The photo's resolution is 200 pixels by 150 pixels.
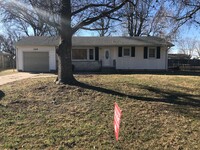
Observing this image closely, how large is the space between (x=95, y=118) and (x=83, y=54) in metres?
18.7

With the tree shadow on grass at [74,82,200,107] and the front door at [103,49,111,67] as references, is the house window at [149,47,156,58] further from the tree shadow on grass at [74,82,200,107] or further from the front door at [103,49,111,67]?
the tree shadow on grass at [74,82,200,107]

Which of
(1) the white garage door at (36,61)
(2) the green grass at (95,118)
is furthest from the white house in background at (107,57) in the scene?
(2) the green grass at (95,118)

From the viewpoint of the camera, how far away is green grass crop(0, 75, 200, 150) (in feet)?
18.0

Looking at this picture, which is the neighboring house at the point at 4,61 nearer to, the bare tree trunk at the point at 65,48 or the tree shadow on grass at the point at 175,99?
the bare tree trunk at the point at 65,48

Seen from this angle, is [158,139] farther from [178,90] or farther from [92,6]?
[92,6]

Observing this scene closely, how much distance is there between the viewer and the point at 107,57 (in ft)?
82.1

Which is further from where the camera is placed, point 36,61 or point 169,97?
point 36,61

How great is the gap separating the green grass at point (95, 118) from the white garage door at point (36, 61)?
1452cm

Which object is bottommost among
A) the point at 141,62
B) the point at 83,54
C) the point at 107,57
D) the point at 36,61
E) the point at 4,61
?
the point at 141,62

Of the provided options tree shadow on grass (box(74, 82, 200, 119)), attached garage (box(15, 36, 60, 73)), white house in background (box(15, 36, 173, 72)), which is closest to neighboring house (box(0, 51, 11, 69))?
white house in background (box(15, 36, 173, 72))

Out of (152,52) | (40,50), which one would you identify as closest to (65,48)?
(40,50)

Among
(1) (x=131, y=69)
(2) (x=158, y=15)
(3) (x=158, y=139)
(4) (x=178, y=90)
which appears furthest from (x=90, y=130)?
(1) (x=131, y=69)

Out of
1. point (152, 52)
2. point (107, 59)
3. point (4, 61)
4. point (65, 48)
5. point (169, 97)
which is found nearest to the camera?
point (169, 97)

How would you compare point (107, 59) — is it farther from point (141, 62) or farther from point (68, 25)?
point (68, 25)
